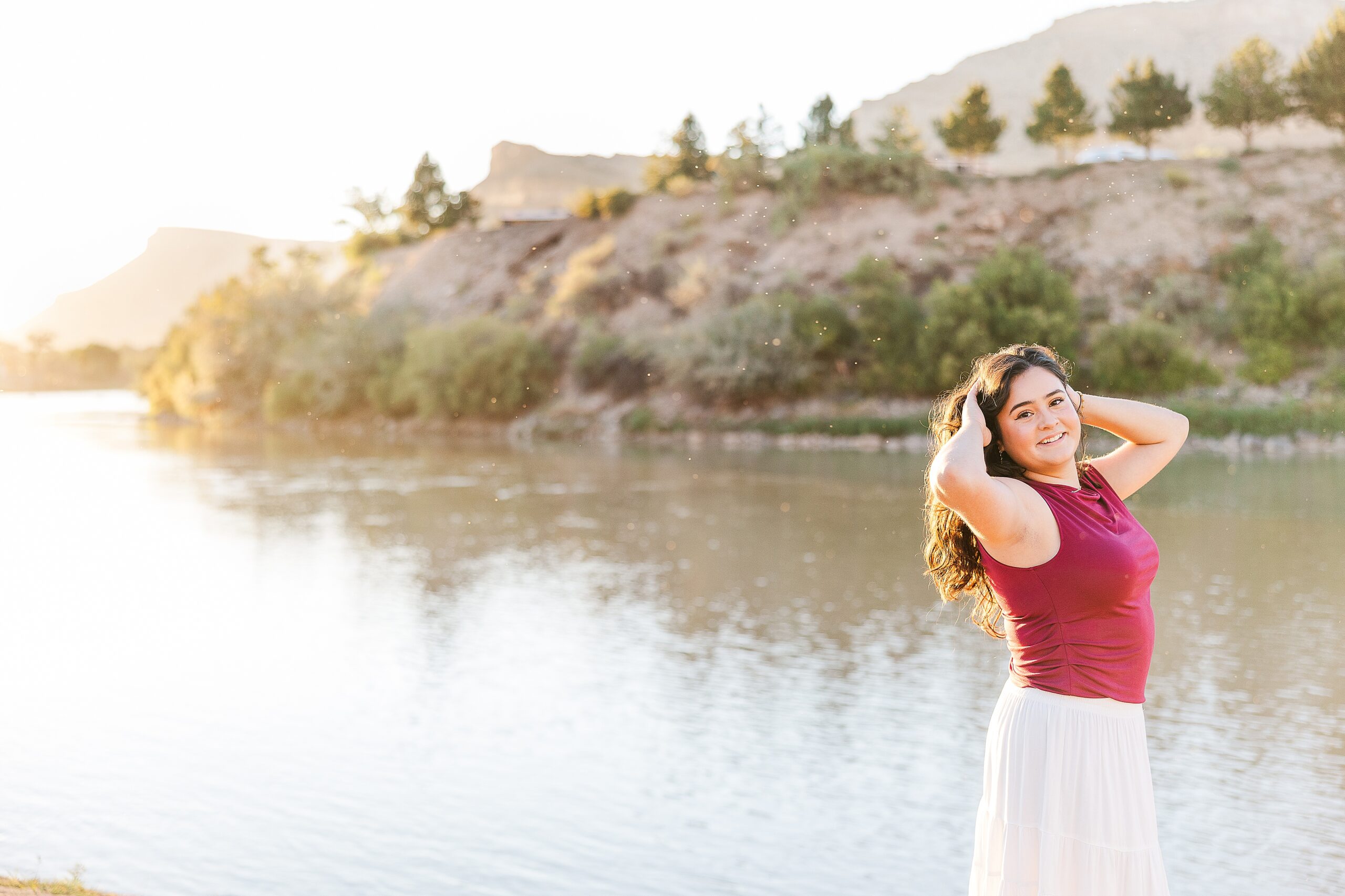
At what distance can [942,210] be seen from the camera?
55.9 meters

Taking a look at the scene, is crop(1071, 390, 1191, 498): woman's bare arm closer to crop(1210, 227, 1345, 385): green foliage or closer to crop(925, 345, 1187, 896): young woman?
crop(925, 345, 1187, 896): young woman

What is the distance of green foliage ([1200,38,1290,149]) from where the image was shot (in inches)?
2191

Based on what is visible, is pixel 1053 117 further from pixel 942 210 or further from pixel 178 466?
pixel 178 466

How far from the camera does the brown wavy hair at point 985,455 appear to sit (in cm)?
300

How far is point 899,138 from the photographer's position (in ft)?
195

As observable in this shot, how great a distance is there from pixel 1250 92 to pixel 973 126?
40.7 ft

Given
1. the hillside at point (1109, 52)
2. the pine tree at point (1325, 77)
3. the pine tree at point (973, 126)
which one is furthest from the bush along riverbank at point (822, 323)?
the hillside at point (1109, 52)

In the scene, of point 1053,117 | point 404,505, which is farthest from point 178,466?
point 1053,117

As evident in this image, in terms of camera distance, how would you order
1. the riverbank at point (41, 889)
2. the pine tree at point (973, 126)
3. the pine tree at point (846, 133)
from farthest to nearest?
the pine tree at point (846, 133) < the pine tree at point (973, 126) < the riverbank at point (41, 889)

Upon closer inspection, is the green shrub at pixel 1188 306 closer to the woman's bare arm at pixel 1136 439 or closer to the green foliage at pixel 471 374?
the green foliage at pixel 471 374

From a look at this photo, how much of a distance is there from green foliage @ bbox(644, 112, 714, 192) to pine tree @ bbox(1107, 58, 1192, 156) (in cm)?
1979

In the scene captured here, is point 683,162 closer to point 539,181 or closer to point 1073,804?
point 539,181

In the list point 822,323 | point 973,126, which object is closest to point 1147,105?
point 973,126

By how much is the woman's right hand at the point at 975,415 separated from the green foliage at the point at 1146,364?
38285mm
